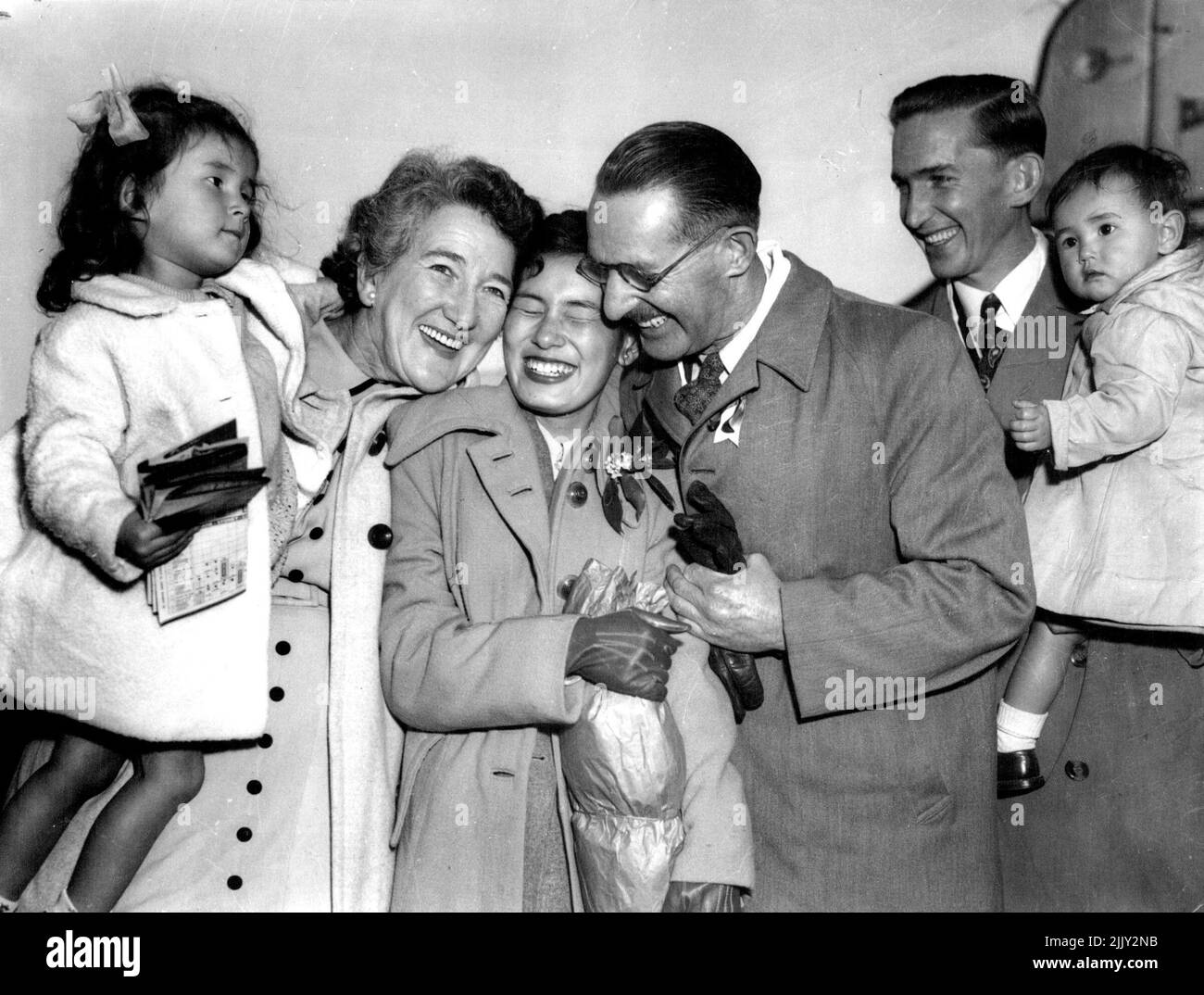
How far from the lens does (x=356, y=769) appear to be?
3.48 meters

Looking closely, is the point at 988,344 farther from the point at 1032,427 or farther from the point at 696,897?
the point at 696,897

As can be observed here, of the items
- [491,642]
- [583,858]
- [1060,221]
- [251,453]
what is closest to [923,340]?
[1060,221]

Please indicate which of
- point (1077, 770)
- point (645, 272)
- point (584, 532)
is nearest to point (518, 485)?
point (584, 532)

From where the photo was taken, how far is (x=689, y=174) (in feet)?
11.3

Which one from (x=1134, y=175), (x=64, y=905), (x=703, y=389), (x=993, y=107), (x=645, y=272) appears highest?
(x=993, y=107)

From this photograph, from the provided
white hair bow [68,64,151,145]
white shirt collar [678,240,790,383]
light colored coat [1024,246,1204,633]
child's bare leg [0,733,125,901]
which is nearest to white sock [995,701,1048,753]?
light colored coat [1024,246,1204,633]

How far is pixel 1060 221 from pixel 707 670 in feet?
6.10

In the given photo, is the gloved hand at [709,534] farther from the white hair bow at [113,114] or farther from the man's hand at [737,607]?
the white hair bow at [113,114]

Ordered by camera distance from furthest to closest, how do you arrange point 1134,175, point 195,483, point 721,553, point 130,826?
point 1134,175 → point 130,826 → point 721,553 → point 195,483

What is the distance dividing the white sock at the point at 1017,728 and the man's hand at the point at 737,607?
1058 millimetres

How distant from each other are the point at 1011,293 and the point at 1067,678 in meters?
1.26

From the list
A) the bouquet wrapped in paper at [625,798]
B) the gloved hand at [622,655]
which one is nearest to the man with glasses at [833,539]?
the gloved hand at [622,655]

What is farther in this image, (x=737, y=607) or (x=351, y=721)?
(x=351, y=721)

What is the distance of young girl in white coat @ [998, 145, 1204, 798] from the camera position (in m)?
3.62
